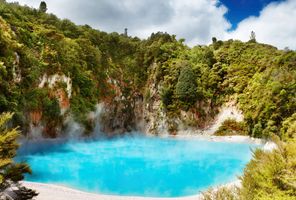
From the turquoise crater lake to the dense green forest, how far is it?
5.65 m

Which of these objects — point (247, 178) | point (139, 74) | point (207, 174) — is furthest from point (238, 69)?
point (247, 178)

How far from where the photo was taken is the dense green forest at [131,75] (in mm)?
31781

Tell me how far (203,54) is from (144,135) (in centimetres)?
1589

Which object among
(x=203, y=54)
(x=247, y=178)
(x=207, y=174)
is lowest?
(x=207, y=174)

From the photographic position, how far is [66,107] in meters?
37.4

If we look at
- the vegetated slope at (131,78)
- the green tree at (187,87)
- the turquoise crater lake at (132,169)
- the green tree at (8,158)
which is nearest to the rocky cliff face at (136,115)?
the vegetated slope at (131,78)

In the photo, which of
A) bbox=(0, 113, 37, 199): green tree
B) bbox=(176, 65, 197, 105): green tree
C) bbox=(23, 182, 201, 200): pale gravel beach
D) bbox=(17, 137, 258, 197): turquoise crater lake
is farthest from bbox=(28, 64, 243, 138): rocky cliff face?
bbox=(0, 113, 37, 199): green tree

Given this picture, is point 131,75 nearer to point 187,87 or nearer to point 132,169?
point 187,87

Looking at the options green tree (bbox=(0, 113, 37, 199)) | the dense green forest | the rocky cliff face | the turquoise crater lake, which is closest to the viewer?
green tree (bbox=(0, 113, 37, 199))

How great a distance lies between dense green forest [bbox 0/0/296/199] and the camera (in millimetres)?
31781

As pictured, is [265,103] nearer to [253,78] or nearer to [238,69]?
[253,78]

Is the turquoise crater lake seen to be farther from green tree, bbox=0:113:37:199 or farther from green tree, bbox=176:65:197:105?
green tree, bbox=176:65:197:105

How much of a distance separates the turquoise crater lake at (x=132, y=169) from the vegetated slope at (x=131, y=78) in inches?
268

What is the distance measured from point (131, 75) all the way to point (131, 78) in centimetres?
60
